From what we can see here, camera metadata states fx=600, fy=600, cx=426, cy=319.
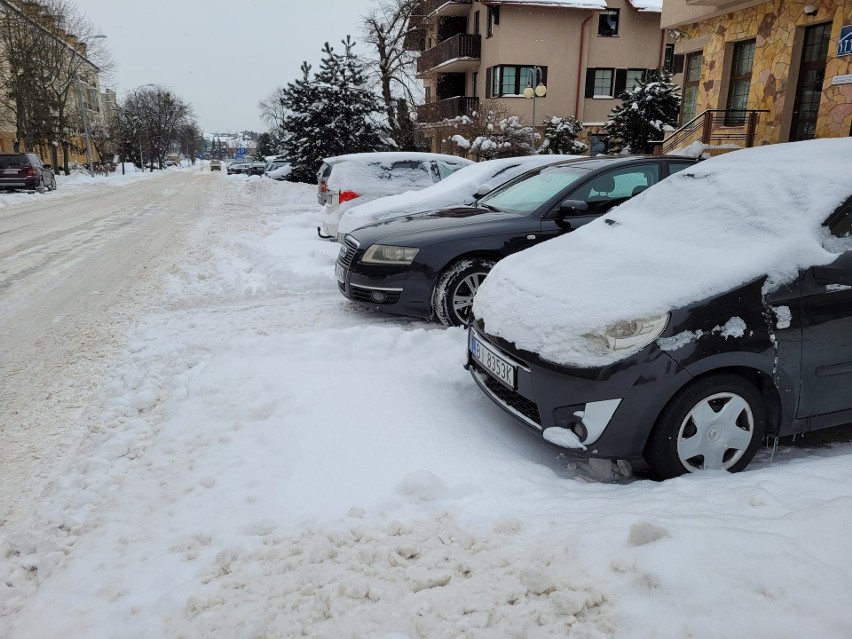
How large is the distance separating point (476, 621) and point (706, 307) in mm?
1907

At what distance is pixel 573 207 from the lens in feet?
17.4

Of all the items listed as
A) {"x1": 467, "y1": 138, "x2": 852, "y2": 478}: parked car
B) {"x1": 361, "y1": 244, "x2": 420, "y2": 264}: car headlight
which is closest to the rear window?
{"x1": 361, "y1": 244, "x2": 420, "y2": 264}: car headlight

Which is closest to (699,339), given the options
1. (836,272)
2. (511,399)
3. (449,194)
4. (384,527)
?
(836,272)

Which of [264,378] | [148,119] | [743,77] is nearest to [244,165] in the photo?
[148,119]

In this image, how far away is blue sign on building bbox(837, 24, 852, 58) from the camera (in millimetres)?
12039

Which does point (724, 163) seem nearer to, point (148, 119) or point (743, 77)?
point (743, 77)

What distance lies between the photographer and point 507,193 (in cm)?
660

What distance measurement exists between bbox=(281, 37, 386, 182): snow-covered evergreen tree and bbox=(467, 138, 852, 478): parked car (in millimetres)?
25984

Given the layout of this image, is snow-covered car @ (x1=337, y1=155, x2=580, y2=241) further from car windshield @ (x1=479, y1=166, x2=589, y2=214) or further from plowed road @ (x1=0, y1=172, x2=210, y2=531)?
plowed road @ (x1=0, y1=172, x2=210, y2=531)

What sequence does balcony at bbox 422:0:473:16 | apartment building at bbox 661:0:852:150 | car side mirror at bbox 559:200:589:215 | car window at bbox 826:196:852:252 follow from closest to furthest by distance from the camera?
car window at bbox 826:196:852:252 < car side mirror at bbox 559:200:589:215 < apartment building at bbox 661:0:852:150 < balcony at bbox 422:0:473:16

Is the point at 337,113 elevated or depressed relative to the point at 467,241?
elevated

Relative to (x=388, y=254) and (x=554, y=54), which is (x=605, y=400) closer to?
(x=388, y=254)

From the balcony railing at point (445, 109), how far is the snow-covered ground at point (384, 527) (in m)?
29.2

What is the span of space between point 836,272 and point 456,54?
31.5m
